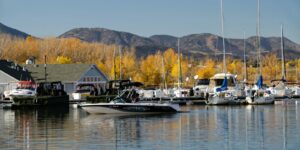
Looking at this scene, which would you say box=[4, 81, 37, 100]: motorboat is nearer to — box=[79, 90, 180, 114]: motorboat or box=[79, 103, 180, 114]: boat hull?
box=[79, 103, 180, 114]: boat hull

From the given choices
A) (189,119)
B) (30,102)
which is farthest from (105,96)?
(189,119)

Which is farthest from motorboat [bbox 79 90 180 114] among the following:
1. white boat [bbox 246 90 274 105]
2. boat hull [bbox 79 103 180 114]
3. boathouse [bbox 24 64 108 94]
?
boathouse [bbox 24 64 108 94]

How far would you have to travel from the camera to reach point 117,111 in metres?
58.0

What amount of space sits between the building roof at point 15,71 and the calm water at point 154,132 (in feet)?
142

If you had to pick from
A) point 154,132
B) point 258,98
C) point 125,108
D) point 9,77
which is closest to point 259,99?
point 258,98

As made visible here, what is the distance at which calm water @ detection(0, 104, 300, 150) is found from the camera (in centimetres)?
3416

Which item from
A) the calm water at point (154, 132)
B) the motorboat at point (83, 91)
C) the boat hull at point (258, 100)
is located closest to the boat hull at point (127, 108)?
the calm water at point (154, 132)

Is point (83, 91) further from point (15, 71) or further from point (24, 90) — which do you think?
point (24, 90)

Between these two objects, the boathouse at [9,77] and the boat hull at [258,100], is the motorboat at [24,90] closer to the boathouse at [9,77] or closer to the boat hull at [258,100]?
the boathouse at [9,77]

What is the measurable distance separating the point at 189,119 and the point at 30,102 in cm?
2843

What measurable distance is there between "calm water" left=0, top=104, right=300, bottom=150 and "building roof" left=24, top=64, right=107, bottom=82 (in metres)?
48.1

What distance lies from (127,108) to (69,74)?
48938 millimetres

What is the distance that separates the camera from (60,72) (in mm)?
106312

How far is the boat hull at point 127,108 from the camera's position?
2272 inches
